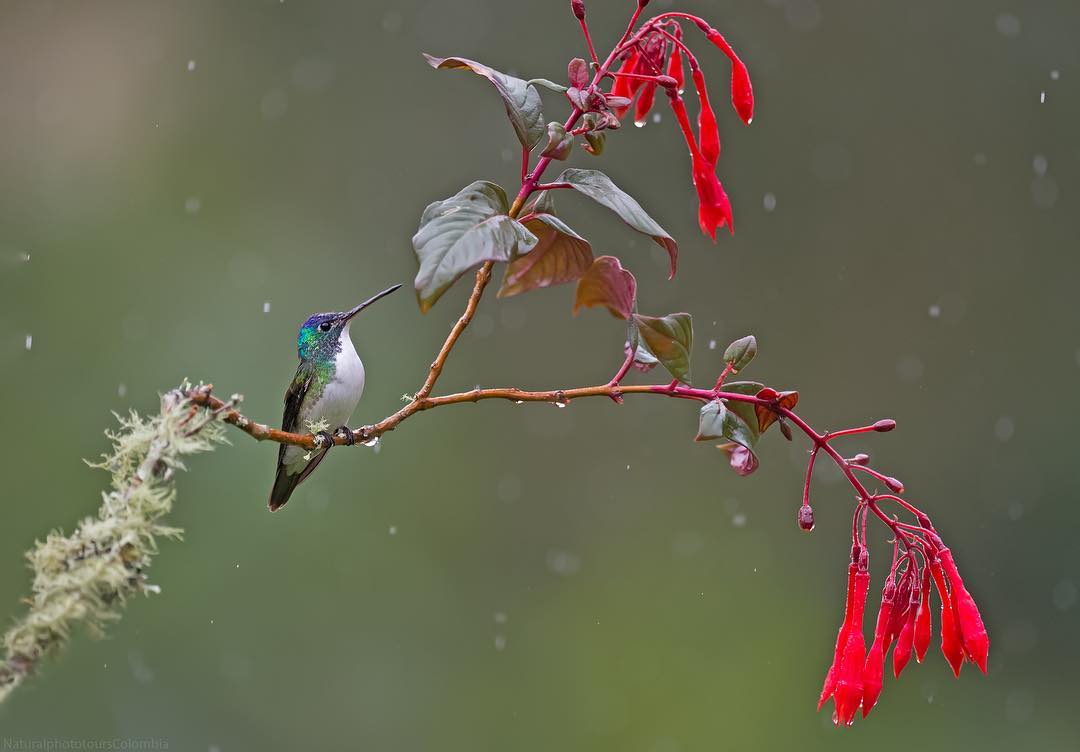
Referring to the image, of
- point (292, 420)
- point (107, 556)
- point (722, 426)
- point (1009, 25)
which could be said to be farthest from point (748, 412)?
point (1009, 25)

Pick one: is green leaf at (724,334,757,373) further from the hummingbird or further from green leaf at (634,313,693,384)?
the hummingbird

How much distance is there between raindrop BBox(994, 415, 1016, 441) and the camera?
15.8ft

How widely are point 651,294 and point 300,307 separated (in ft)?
4.74

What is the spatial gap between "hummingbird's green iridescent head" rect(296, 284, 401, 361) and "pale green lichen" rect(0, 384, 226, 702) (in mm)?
840

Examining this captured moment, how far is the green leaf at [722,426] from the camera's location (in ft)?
3.21

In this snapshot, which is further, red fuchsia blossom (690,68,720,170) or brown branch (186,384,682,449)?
red fuchsia blossom (690,68,720,170)

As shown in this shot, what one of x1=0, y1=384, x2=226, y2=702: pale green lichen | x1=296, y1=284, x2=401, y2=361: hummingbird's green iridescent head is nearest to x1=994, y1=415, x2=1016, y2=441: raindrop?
x1=296, y1=284, x2=401, y2=361: hummingbird's green iridescent head

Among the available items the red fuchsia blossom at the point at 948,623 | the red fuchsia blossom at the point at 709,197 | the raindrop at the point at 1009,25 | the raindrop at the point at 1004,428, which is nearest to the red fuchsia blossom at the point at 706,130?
the red fuchsia blossom at the point at 709,197

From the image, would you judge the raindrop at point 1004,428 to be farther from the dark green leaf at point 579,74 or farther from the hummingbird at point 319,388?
the dark green leaf at point 579,74

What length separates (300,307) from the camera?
3.85 m

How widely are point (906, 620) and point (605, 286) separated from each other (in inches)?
16.5

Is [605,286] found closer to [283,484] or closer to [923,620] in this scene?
[923,620]

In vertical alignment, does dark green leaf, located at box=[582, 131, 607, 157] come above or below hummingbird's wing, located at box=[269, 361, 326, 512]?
above

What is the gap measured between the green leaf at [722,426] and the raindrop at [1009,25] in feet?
14.7
